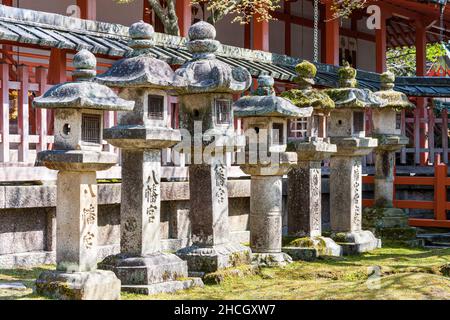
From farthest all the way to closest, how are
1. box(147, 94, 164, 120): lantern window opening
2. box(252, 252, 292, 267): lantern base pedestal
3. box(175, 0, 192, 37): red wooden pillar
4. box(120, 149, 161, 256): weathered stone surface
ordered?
box(175, 0, 192, 37): red wooden pillar
box(252, 252, 292, 267): lantern base pedestal
box(147, 94, 164, 120): lantern window opening
box(120, 149, 161, 256): weathered stone surface

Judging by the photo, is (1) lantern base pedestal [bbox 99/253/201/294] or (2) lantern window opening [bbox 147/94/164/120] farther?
(2) lantern window opening [bbox 147/94/164/120]

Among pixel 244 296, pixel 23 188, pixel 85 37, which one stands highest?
pixel 85 37

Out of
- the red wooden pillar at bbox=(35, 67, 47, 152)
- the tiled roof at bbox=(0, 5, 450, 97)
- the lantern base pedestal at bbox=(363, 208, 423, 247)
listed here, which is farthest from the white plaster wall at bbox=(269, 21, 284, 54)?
the red wooden pillar at bbox=(35, 67, 47, 152)

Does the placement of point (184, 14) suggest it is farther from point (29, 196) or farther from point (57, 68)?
point (29, 196)

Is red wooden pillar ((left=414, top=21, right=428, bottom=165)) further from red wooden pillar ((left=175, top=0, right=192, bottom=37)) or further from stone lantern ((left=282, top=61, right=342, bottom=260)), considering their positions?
stone lantern ((left=282, top=61, right=342, bottom=260))

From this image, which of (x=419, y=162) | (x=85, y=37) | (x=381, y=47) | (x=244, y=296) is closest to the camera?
(x=244, y=296)

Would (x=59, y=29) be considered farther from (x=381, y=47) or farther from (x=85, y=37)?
(x=381, y=47)

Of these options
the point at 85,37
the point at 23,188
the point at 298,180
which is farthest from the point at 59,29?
the point at 298,180

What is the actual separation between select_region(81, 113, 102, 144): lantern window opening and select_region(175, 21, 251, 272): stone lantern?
69.8 inches

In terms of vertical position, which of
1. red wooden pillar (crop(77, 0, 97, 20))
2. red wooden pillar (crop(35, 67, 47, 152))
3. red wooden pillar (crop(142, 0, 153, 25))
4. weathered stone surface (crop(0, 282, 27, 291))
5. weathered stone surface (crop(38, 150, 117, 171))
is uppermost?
red wooden pillar (crop(142, 0, 153, 25))

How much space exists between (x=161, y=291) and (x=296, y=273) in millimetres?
2228

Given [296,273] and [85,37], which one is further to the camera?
[85,37]

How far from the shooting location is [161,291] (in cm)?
927

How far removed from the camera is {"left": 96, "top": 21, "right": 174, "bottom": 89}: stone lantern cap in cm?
939
